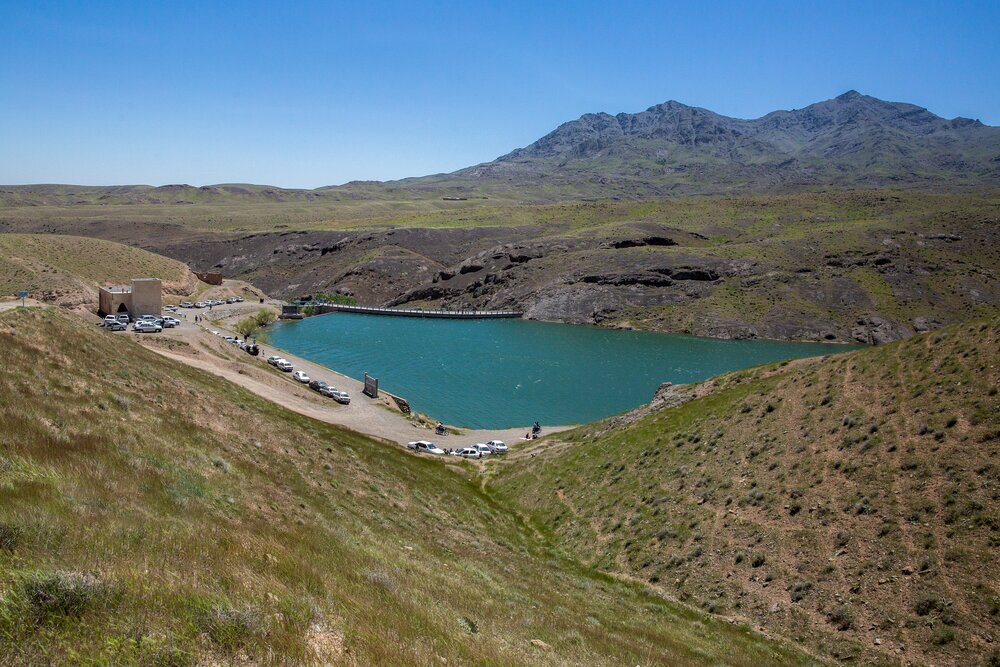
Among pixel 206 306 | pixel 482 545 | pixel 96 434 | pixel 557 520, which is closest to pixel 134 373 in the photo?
pixel 96 434

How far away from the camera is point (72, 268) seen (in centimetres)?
9369

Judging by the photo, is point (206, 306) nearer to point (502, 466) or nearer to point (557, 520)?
point (502, 466)

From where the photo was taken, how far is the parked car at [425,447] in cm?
4634

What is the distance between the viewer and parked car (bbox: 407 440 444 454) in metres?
46.3

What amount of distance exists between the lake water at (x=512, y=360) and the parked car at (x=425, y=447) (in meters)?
15.5

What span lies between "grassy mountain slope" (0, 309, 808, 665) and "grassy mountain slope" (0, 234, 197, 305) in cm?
5978

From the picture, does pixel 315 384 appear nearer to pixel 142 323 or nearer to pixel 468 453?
pixel 468 453

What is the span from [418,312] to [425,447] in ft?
309

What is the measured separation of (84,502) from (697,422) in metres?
27.9

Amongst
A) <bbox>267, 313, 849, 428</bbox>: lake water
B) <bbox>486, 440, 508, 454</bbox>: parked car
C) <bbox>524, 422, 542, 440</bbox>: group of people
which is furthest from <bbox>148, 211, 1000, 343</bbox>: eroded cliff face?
<bbox>486, 440, 508, 454</bbox>: parked car

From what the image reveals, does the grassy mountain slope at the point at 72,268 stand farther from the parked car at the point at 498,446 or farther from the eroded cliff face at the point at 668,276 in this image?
the parked car at the point at 498,446

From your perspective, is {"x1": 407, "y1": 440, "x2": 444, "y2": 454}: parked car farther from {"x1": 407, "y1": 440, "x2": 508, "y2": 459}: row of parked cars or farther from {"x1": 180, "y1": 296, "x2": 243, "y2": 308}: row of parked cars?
{"x1": 180, "y1": 296, "x2": 243, "y2": 308}: row of parked cars

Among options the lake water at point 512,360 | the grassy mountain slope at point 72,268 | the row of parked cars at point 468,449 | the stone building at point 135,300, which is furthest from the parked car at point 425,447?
the grassy mountain slope at point 72,268

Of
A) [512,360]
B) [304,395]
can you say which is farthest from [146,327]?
[512,360]
